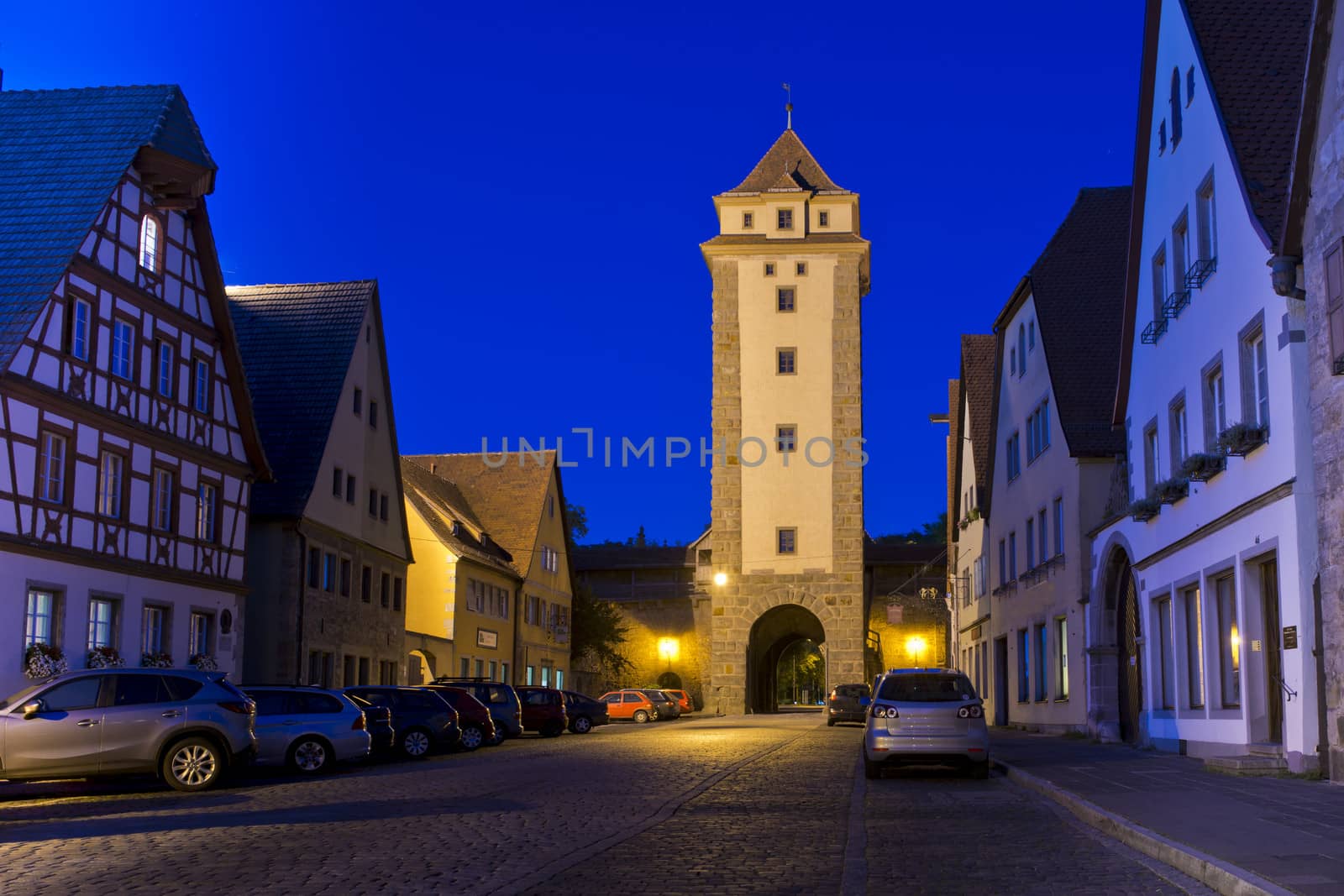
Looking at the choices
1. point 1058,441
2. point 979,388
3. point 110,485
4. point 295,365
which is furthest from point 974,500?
point 110,485

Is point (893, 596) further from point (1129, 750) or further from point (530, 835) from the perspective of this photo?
point (530, 835)

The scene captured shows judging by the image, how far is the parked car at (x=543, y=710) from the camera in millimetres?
41250

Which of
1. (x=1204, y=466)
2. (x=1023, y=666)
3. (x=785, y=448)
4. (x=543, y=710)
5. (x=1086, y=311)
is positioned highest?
(x=785, y=448)

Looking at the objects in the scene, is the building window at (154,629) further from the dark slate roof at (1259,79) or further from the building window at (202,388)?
the dark slate roof at (1259,79)

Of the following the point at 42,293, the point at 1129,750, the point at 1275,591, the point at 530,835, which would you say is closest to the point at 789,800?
the point at 530,835

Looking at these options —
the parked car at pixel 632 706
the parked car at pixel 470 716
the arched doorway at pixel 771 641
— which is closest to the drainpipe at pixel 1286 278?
the parked car at pixel 470 716

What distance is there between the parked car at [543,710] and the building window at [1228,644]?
22.8m

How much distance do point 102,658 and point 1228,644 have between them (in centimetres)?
1994

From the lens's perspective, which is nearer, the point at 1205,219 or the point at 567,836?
the point at 567,836

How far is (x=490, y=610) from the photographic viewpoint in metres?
55.8

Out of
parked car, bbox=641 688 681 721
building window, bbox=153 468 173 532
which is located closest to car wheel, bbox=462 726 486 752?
building window, bbox=153 468 173 532

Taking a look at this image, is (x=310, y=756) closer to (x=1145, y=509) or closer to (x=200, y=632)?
(x=200, y=632)

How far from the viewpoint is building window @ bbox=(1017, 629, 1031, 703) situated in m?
40.3

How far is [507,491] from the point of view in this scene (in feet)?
210
